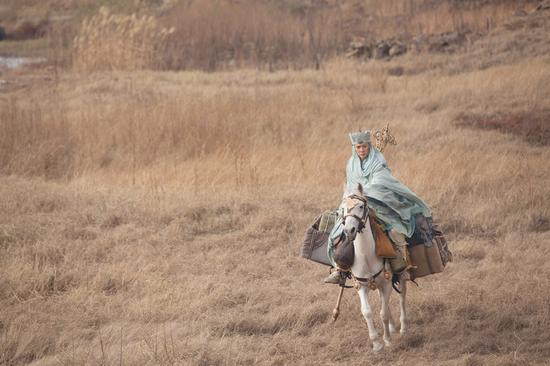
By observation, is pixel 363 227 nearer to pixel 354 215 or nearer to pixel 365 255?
pixel 354 215

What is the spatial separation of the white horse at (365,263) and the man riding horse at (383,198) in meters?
0.17

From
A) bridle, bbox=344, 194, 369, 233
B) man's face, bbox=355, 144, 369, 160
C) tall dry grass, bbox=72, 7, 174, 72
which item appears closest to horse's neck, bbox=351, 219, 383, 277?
bridle, bbox=344, 194, 369, 233

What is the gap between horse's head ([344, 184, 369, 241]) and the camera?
5016mm

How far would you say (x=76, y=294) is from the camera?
654 centimetres

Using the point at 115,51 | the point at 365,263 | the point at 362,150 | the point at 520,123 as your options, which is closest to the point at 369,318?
the point at 365,263

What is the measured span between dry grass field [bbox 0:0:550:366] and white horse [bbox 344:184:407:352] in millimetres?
256

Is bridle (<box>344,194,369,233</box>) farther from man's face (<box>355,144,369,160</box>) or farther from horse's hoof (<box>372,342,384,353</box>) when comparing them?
horse's hoof (<box>372,342,384,353</box>)

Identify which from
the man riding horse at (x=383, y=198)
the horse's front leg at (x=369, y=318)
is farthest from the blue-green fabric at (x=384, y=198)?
the horse's front leg at (x=369, y=318)

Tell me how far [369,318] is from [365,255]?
431 millimetres

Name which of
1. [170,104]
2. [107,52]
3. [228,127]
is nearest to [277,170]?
[228,127]

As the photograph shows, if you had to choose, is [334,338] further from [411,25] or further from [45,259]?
[411,25]

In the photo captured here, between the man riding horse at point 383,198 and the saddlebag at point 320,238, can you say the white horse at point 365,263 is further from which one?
the saddlebag at point 320,238

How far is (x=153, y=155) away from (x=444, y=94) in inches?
220

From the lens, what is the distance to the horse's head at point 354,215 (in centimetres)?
502
